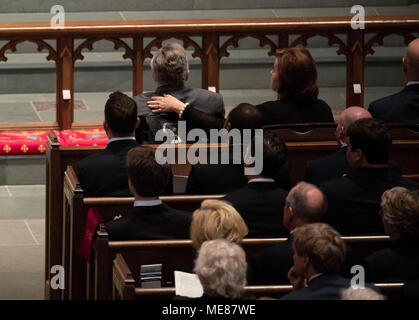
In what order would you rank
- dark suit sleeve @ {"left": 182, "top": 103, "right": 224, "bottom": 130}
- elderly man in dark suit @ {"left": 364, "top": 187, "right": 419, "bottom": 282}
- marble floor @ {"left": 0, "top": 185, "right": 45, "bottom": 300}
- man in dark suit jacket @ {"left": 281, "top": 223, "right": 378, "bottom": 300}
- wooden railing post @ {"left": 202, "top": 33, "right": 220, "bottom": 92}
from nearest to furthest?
1. man in dark suit jacket @ {"left": 281, "top": 223, "right": 378, "bottom": 300}
2. elderly man in dark suit @ {"left": 364, "top": 187, "right": 419, "bottom": 282}
3. dark suit sleeve @ {"left": 182, "top": 103, "right": 224, "bottom": 130}
4. marble floor @ {"left": 0, "top": 185, "right": 45, "bottom": 300}
5. wooden railing post @ {"left": 202, "top": 33, "right": 220, "bottom": 92}

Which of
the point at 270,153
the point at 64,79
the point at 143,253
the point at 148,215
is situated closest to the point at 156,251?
the point at 143,253

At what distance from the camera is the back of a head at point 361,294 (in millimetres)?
4184

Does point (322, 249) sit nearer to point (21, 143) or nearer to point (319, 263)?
point (319, 263)

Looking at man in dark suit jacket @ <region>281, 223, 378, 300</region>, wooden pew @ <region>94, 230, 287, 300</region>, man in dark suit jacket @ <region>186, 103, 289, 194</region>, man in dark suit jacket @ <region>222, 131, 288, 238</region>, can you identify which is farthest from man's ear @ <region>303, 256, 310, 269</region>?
man in dark suit jacket @ <region>186, 103, 289, 194</region>

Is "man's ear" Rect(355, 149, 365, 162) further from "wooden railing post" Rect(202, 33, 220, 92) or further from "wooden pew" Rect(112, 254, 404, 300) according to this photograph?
"wooden railing post" Rect(202, 33, 220, 92)

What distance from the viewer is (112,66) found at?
1013cm

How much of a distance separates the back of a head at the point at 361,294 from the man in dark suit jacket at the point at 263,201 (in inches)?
46.0

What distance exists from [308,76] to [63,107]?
8.83ft

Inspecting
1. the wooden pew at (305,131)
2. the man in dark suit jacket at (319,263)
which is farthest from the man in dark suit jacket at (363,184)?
the man in dark suit jacket at (319,263)

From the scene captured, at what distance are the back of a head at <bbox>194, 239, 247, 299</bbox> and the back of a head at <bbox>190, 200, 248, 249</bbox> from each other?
1.22ft

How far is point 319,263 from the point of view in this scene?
4449 millimetres

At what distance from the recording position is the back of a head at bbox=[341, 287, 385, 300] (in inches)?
165

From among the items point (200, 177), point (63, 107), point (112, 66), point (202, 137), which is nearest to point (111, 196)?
point (200, 177)

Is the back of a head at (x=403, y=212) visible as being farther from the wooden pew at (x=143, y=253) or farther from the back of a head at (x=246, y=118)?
the back of a head at (x=246, y=118)
